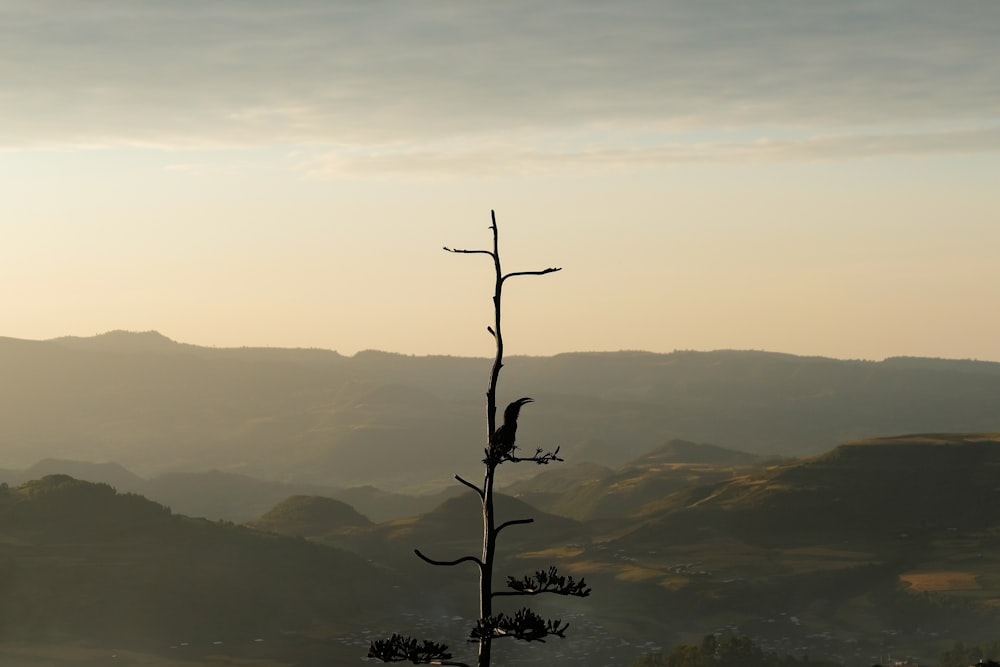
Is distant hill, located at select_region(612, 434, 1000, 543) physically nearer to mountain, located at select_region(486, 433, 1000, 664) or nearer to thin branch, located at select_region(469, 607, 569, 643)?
mountain, located at select_region(486, 433, 1000, 664)

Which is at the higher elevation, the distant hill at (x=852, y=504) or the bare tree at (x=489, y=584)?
the bare tree at (x=489, y=584)

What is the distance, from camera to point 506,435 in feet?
60.2

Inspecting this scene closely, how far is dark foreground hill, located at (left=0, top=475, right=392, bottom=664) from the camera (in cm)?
11644

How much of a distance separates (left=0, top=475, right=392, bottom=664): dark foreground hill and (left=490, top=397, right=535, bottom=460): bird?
9493 centimetres

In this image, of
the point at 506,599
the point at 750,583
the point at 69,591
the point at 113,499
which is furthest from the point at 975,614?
the point at 113,499

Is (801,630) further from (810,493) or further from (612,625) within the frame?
(810,493)

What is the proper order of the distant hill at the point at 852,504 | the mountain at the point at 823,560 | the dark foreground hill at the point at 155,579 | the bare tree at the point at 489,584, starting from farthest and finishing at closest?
the distant hill at the point at 852,504
the mountain at the point at 823,560
the dark foreground hill at the point at 155,579
the bare tree at the point at 489,584

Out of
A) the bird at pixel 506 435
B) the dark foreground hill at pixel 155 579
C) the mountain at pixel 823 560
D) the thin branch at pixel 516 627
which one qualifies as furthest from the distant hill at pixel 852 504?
the thin branch at pixel 516 627

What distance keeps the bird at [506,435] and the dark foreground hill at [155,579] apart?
9493cm

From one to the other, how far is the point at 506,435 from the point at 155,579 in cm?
12017

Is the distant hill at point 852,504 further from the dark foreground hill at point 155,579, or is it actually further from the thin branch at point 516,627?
the thin branch at point 516,627

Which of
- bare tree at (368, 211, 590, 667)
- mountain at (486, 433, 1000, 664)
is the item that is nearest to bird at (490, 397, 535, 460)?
bare tree at (368, 211, 590, 667)

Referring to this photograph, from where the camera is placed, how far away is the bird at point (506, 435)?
1794 centimetres

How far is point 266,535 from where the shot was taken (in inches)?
6122
